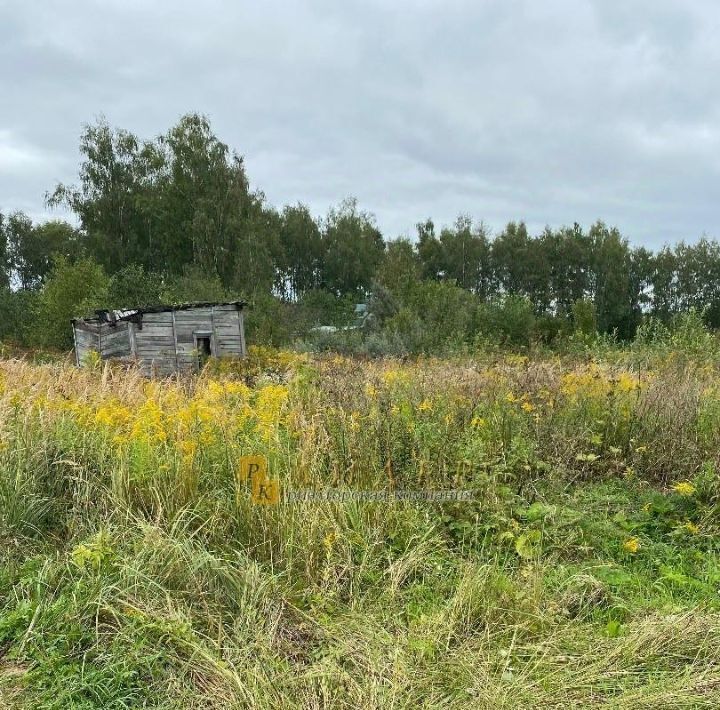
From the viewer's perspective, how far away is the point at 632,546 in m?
3.02

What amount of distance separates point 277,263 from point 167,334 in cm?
2711

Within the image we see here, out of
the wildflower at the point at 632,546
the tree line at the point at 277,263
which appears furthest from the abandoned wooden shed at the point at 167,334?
the wildflower at the point at 632,546

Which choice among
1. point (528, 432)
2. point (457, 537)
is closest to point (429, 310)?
point (528, 432)

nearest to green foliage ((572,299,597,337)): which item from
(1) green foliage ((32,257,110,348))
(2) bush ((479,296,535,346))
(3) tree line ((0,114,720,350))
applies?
(3) tree line ((0,114,720,350))

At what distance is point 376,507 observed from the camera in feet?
10.6

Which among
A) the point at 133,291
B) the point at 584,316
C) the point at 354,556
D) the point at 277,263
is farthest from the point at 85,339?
the point at 277,263

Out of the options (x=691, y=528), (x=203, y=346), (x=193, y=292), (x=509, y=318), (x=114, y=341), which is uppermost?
(x=193, y=292)

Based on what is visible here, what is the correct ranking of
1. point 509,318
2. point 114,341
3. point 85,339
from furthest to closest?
point 509,318
point 85,339
point 114,341

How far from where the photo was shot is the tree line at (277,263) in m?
22.5

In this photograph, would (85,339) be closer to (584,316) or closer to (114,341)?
(114,341)

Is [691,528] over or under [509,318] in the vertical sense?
under

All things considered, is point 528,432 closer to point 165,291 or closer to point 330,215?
point 165,291

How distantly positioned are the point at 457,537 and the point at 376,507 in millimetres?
500

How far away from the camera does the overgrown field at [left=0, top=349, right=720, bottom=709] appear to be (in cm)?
206
